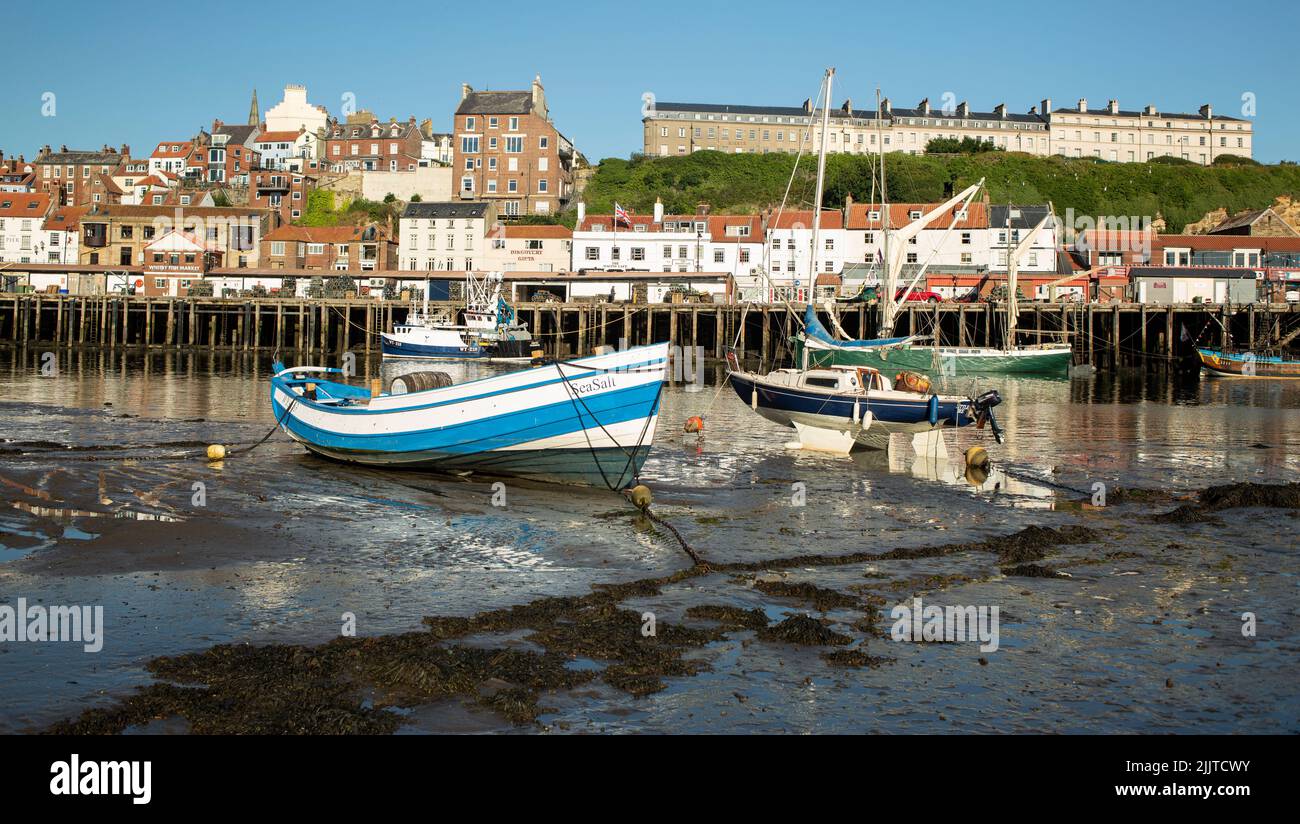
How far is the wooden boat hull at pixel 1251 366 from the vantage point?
54719 mm

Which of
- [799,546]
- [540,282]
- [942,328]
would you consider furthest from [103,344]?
[799,546]

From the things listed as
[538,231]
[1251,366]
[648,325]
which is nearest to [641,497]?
[1251,366]

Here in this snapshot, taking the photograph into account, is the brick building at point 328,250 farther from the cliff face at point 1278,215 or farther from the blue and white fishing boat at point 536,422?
the cliff face at point 1278,215

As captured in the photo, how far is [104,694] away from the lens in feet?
27.6

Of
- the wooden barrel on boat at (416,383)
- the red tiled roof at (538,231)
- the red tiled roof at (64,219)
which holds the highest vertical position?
the red tiled roof at (64,219)

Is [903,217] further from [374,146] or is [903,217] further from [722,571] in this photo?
[722,571]

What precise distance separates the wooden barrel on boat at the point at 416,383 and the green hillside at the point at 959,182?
79.0 m

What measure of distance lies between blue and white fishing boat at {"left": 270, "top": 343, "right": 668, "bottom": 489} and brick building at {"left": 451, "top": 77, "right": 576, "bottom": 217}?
83.8 metres

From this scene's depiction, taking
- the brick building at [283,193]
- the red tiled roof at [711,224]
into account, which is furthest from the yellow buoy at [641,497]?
the brick building at [283,193]

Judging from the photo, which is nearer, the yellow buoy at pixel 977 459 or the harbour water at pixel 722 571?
the harbour water at pixel 722 571

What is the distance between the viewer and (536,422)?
19391 mm
